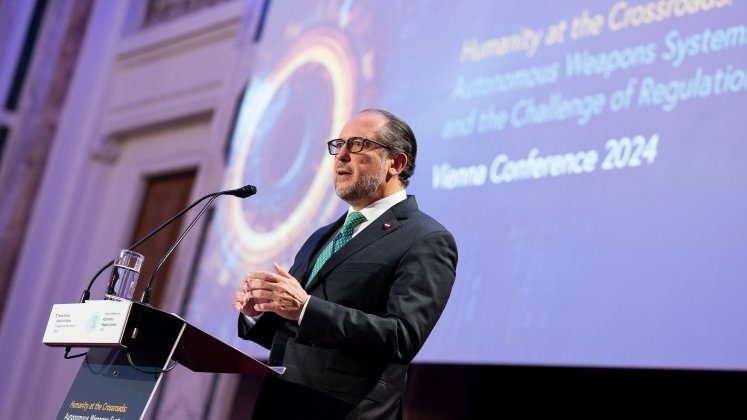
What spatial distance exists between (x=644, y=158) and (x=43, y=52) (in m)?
5.07

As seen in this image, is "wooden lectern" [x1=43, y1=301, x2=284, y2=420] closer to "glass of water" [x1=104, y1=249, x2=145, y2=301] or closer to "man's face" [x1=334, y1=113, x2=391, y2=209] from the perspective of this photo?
"glass of water" [x1=104, y1=249, x2=145, y2=301]

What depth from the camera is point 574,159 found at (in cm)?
340

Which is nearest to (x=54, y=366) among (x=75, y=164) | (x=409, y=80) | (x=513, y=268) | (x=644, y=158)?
(x=75, y=164)

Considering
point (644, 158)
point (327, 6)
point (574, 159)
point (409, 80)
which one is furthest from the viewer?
point (327, 6)

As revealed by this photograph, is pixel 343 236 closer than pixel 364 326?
→ No

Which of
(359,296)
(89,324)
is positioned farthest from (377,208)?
(89,324)

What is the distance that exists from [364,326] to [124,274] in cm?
57

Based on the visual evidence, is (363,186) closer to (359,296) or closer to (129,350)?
(359,296)

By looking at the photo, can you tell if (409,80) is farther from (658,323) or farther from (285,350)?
(285,350)

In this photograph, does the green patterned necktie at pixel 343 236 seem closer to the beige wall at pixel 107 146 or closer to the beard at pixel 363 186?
the beard at pixel 363 186

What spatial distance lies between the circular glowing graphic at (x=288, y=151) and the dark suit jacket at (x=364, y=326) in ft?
6.60

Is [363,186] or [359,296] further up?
[363,186]

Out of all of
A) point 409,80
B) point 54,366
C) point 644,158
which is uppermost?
point 409,80

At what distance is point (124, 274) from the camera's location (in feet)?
7.45
